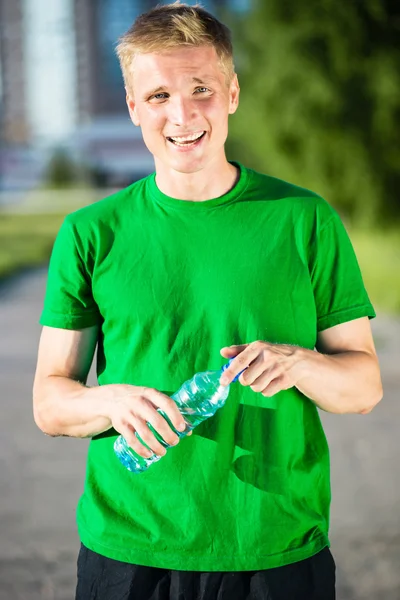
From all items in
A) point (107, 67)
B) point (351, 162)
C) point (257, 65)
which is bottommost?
point (107, 67)

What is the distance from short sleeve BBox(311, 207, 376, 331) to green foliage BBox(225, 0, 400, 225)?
1070cm

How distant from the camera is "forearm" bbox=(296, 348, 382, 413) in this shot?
2.02 metres

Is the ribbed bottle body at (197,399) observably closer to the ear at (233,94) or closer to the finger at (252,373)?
the finger at (252,373)

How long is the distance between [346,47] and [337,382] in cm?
1157

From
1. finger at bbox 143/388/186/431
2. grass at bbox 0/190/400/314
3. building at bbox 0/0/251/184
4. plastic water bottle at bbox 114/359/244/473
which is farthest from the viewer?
building at bbox 0/0/251/184

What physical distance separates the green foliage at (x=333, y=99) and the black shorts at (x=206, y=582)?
10.9 metres

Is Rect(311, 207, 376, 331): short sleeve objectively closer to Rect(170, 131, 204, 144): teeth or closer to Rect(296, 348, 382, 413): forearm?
Rect(296, 348, 382, 413): forearm

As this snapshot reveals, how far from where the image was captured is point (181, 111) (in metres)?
2.07

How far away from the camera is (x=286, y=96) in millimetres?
14484

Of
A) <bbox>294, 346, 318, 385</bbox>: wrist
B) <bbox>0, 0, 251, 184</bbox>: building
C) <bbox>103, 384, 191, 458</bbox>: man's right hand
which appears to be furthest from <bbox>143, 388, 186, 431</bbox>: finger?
<bbox>0, 0, 251, 184</bbox>: building

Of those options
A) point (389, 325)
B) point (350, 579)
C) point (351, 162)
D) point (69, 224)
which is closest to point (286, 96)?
point (351, 162)

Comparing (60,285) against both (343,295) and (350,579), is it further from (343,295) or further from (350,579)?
(350,579)

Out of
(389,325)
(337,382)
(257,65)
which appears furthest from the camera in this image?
(257,65)

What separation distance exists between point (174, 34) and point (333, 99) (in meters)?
11.6
